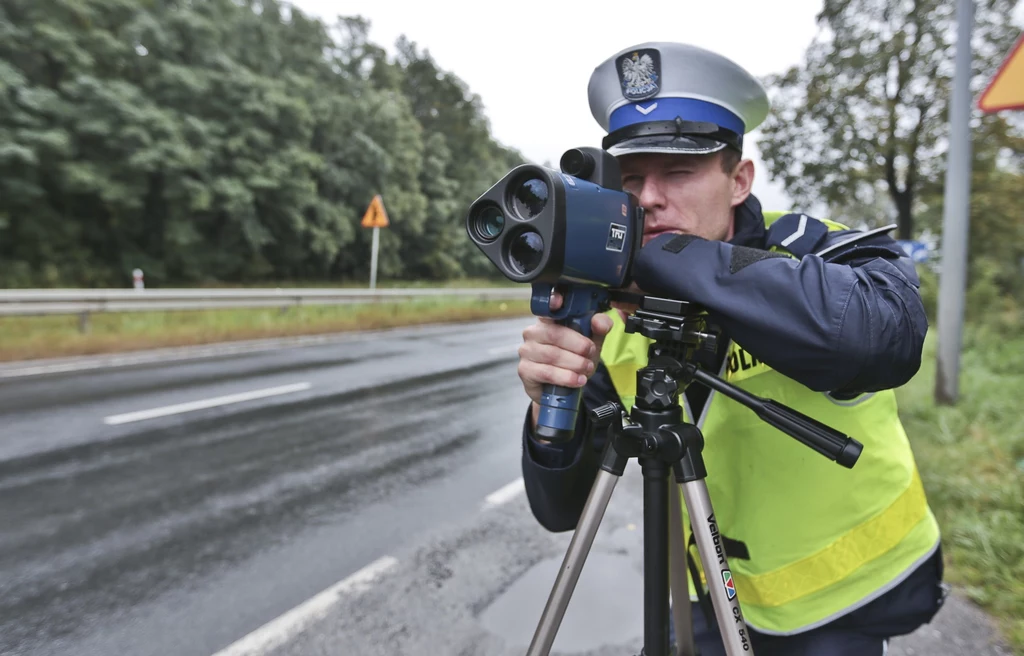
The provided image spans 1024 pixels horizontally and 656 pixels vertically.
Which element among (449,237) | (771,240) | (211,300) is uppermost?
(449,237)

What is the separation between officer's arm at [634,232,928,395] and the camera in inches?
37.5

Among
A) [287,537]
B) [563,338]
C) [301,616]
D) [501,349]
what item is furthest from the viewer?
[501,349]

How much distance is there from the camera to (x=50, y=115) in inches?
619

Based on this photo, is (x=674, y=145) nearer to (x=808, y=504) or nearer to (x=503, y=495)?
(x=808, y=504)

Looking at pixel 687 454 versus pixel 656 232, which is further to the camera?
pixel 656 232

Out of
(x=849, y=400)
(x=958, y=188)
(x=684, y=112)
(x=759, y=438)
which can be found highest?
(x=958, y=188)

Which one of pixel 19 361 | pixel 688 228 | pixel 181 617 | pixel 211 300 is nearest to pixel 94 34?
pixel 211 300

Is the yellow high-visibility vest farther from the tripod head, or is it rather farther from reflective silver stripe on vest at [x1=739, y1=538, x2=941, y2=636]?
the tripod head

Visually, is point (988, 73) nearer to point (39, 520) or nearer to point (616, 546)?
point (616, 546)

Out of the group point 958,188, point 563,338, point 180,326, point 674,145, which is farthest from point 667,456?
point 180,326

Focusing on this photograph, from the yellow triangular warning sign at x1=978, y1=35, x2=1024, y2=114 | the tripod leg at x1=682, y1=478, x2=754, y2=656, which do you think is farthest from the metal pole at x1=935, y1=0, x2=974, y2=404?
the tripod leg at x1=682, y1=478, x2=754, y2=656

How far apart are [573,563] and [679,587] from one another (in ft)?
0.74

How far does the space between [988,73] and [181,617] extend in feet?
55.3

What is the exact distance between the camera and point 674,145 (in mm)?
1238
